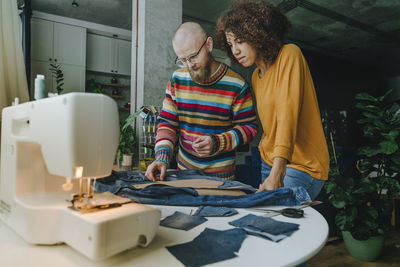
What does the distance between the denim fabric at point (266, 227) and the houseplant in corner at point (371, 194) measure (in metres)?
2.21

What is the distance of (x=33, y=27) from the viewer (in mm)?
5027

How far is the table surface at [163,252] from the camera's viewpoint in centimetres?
54

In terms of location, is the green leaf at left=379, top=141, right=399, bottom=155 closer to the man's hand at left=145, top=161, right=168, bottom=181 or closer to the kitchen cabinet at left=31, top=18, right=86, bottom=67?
the man's hand at left=145, top=161, right=168, bottom=181

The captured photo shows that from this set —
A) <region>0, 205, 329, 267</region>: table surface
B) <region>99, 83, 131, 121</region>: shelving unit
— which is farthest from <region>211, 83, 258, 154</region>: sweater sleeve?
<region>99, 83, 131, 121</region>: shelving unit

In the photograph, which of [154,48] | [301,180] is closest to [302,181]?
[301,180]

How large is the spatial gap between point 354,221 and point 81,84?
5221 millimetres

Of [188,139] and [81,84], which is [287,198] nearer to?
[188,139]

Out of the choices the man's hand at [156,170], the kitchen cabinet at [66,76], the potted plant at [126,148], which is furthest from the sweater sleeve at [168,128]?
the kitchen cabinet at [66,76]

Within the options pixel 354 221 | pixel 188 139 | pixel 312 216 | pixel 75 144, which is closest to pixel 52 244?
pixel 75 144

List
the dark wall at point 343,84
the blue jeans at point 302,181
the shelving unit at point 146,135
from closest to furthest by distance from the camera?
the blue jeans at point 302,181 < the shelving unit at point 146,135 < the dark wall at point 343,84

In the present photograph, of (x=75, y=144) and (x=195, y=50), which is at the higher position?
(x=195, y=50)

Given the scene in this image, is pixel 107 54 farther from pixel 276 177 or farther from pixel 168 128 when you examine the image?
pixel 276 177

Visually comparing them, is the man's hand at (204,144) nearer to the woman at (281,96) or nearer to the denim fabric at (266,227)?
the woman at (281,96)

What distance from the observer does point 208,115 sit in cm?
147
